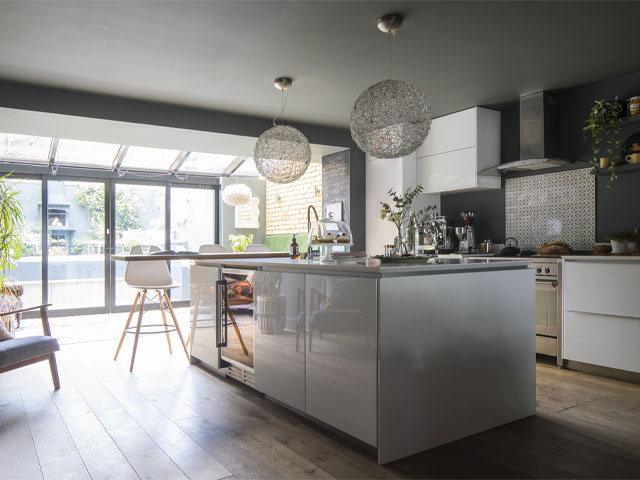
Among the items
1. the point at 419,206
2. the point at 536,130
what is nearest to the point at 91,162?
the point at 419,206

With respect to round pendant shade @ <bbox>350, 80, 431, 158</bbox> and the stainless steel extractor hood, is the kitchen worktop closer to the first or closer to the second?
round pendant shade @ <bbox>350, 80, 431, 158</bbox>

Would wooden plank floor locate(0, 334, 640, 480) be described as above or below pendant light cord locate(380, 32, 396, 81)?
below

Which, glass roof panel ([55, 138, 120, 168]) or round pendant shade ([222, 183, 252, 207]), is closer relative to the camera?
glass roof panel ([55, 138, 120, 168])

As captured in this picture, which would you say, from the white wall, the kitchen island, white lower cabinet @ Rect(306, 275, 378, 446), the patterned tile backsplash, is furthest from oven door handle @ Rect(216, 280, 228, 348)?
the patterned tile backsplash

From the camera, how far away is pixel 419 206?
211 inches

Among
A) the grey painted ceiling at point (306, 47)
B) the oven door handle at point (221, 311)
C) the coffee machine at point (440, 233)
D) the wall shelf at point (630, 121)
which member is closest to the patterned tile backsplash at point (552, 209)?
the wall shelf at point (630, 121)

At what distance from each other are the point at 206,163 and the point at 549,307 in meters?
5.19

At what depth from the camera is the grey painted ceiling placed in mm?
2744

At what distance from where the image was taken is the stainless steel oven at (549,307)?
3703mm

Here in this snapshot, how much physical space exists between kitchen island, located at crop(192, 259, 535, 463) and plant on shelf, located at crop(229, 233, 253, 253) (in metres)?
4.33

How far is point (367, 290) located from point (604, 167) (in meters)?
3.02

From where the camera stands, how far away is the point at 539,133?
425 centimetres

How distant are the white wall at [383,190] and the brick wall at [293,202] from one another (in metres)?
0.92

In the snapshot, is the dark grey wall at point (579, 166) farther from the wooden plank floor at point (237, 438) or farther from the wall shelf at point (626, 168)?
the wooden plank floor at point (237, 438)
